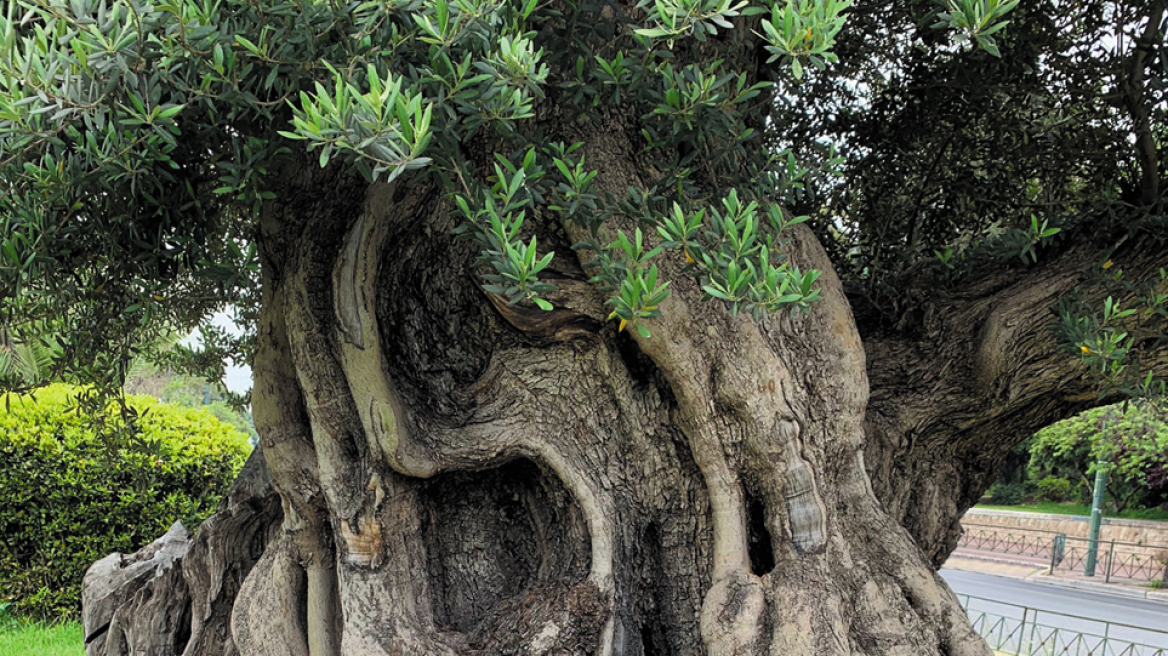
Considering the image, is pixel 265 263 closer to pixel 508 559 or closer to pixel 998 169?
pixel 508 559

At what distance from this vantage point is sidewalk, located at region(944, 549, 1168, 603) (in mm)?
17969

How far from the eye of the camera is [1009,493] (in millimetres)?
30359

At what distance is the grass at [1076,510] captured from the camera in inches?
938

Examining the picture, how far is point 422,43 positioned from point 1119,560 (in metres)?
22.8

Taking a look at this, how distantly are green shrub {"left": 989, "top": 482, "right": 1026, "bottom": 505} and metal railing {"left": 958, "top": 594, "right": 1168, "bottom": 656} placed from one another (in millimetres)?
15961

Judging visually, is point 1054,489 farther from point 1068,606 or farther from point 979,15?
point 979,15

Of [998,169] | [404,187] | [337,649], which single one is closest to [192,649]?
[337,649]

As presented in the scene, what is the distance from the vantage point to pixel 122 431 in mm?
4188

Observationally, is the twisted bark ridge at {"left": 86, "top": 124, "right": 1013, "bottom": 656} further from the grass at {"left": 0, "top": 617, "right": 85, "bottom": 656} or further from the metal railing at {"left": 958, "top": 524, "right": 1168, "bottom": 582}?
the metal railing at {"left": 958, "top": 524, "right": 1168, "bottom": 582}

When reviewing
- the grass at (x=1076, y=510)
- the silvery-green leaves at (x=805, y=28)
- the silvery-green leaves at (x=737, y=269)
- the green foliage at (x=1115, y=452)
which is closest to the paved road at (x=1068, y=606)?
the green foliage at (x=1115, y=452)

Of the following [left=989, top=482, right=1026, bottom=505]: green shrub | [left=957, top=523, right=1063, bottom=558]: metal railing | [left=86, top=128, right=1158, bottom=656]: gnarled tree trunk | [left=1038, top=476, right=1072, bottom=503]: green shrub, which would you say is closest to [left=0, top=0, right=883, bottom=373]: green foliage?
[left=86, top=128, right=1158, bottom=656]: gnarled tree trunk

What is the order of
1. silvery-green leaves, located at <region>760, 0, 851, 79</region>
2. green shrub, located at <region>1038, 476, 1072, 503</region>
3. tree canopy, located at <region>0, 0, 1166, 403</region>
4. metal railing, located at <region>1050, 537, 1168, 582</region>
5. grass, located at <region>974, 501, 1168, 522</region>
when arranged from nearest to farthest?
1. silvery-green leaves, located at <region>760, 0, 851, 79</region>
2. tree canopy, located at <region>0, 0, 1166, 403</region>
3. metal railing, located at <region>1050, 537, 1168, 582</region>
4. grass, located at <region>974, 501, 1168, 522</region>
5. green shrub, located at <region>1038, 476, 1072, 503</region>

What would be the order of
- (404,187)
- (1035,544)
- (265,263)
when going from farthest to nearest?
(1035,544) < (265,263) < (404,187)

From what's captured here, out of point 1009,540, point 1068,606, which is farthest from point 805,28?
point 1009,540
